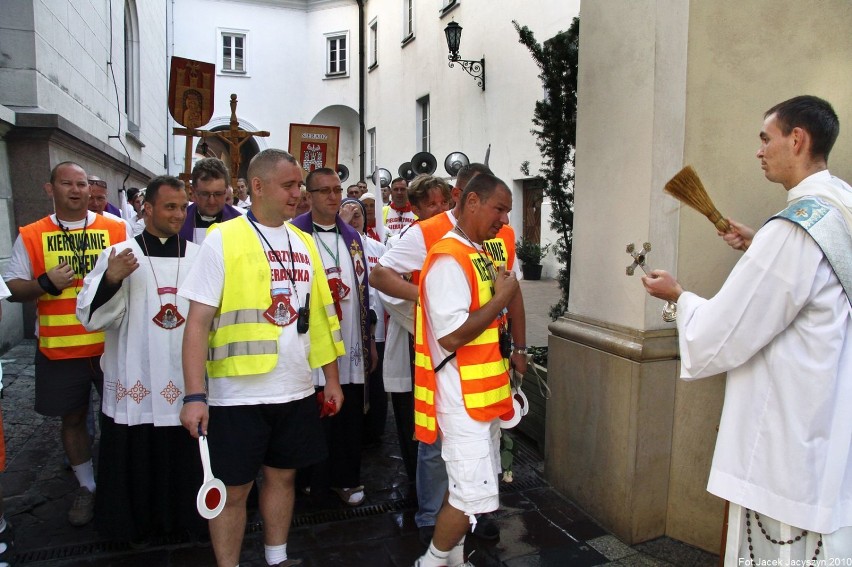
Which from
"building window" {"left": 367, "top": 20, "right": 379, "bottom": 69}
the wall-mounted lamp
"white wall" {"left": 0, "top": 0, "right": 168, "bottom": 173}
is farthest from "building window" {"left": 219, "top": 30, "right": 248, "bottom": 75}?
the wall-mounted lamp

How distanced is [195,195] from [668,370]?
3.13 metres

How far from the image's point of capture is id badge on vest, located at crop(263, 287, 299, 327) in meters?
2.67

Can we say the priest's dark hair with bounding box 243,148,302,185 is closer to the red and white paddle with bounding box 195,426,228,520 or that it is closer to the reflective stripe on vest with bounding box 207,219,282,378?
the reflective stripe on vest with bounding box 207,219,282,378

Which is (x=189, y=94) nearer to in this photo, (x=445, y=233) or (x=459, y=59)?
(x=445, y=233)

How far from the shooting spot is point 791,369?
6.74 feet

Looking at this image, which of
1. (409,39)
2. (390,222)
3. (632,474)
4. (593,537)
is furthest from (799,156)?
(409,39)

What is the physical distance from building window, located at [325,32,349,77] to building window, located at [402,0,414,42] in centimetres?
443

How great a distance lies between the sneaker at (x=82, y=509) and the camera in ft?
11.4

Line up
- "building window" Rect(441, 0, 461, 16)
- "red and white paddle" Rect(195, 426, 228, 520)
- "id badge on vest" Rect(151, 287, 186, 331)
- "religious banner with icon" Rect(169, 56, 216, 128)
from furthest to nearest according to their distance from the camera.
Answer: "building window" Rect(441, 0, 461, 16), "religious banner with icon" Rect(169, 56, 216, 128), "id badge on vest" Rect(151, 287, 186, 331), "red and white paddle" Rect(195, 426, 228, 520)

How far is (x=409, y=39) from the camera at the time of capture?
19.7 metres

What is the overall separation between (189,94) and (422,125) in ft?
41.7

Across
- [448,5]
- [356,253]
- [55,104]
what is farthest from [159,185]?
[448,5]

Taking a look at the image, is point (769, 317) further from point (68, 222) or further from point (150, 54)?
point (150, 54)

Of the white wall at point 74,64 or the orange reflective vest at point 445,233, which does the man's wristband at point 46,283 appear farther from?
the white wall at point 74,64
